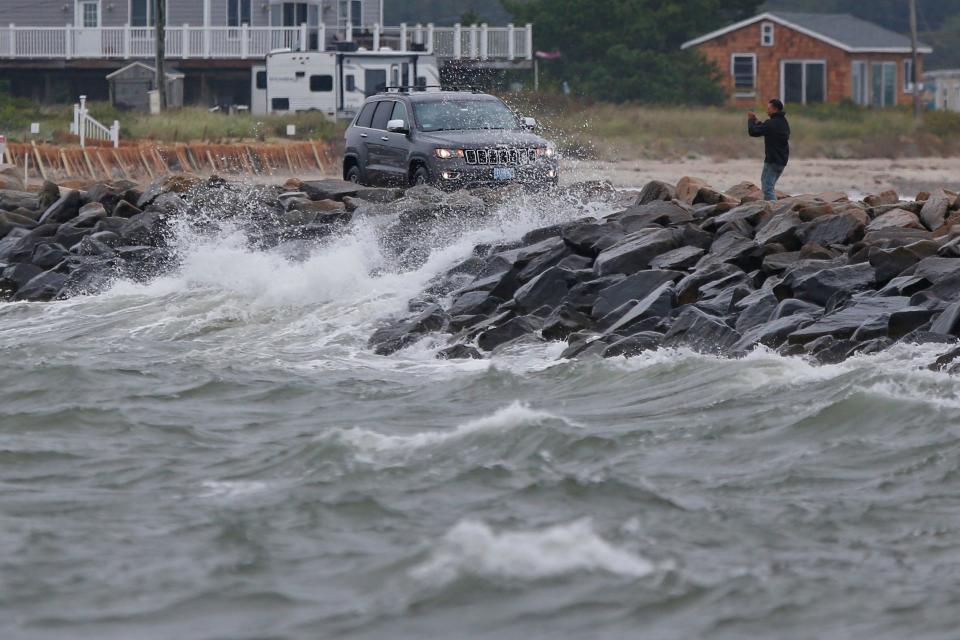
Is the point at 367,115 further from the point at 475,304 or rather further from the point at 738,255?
the point at 738,255

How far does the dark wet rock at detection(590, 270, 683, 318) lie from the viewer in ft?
49.7

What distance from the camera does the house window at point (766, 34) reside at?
187 ft

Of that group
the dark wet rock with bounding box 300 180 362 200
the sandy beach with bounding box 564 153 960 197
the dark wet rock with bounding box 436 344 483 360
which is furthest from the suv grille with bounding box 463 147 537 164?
the sandy beach with bounding box 564 153 960 197

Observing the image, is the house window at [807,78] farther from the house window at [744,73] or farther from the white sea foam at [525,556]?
the white sea foam at [525,556]

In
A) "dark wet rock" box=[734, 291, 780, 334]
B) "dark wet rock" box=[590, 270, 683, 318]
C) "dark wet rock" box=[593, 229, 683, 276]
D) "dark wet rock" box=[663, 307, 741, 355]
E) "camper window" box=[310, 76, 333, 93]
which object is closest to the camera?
"dark wet rock" box=[663, 307, 741, 355]

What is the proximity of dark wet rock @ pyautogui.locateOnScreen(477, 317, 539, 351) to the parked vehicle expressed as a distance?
2883cm

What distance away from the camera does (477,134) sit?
20.3m

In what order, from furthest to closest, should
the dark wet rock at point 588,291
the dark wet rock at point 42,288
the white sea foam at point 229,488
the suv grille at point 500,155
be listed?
the suv grille at point 500,155, the dark wet rock at point 42,288, the dark wet rock at point 588,291, the white sea foam at point 229,488

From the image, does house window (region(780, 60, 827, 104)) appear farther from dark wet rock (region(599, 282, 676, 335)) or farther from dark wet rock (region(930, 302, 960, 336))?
dark wet rock (region(930, 302, 960, 336))

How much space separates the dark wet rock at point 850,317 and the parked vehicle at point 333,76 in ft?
99.4

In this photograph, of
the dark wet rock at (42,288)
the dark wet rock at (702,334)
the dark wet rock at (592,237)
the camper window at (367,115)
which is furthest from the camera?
the camper window at (367,115)

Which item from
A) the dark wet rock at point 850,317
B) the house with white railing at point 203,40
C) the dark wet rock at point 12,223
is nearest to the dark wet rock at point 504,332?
the dark wet rock at point 850,317


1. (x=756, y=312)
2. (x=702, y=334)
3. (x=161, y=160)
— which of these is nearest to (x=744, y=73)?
(x=161, y=160)

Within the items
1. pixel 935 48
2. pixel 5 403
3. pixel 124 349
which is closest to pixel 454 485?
pixel 5 403
